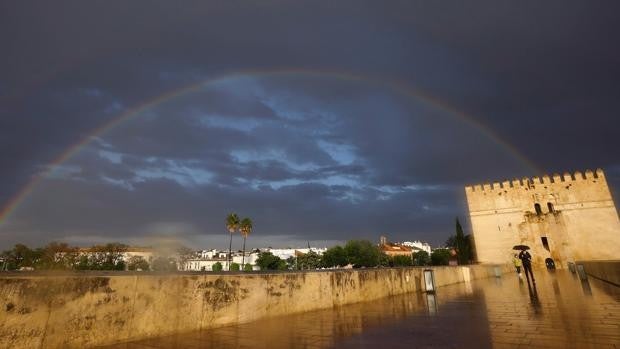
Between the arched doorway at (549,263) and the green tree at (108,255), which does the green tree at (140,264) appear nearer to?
the green tree at (108,255)

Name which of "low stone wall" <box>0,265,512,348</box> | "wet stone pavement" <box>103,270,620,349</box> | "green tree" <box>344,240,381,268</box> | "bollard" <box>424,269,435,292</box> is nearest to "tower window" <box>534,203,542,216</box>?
"green tree" <box>344,240,381,268</box>

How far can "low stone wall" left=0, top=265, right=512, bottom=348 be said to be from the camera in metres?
4.52

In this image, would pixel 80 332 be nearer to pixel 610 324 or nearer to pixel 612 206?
pixel 610 324

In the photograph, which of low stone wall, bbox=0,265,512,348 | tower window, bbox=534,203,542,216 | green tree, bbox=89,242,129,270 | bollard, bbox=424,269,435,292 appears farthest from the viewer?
green tree, bbox=89,242,129,270

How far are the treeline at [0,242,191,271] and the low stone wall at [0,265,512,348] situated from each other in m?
1.11

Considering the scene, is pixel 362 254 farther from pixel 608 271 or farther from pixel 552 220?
pixel 608 271

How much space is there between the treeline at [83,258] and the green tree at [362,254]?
51.4 m

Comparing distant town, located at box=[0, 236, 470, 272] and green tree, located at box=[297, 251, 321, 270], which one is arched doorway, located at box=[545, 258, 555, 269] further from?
green tree, located at box=[297, 251, 321, 270]

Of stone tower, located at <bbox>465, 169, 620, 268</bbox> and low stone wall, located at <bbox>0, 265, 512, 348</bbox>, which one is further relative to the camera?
stone tower, located at <bbox>465, 169, 620, 268</bbox>

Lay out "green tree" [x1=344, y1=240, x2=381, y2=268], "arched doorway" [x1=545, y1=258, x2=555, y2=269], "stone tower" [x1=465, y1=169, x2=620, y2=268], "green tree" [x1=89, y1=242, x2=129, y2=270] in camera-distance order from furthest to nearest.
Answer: "green tree" [x1=344, y1=240, x2=381, y2=268], "green tree" [x1=89, y1=242, x2=129, y2=270], "arched doorway" [x1=545, y1=258, x2=555, y2=269], "stone tower" [x1=465, y1=169, x2=620, y2=268]

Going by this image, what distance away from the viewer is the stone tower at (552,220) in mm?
45719

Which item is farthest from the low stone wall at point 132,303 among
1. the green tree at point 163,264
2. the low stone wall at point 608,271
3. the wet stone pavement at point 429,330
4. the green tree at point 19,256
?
the green tree at point 19,256

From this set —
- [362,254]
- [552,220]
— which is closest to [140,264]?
[552,220]

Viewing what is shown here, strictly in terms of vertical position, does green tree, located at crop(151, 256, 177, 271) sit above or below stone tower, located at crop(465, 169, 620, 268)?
below
